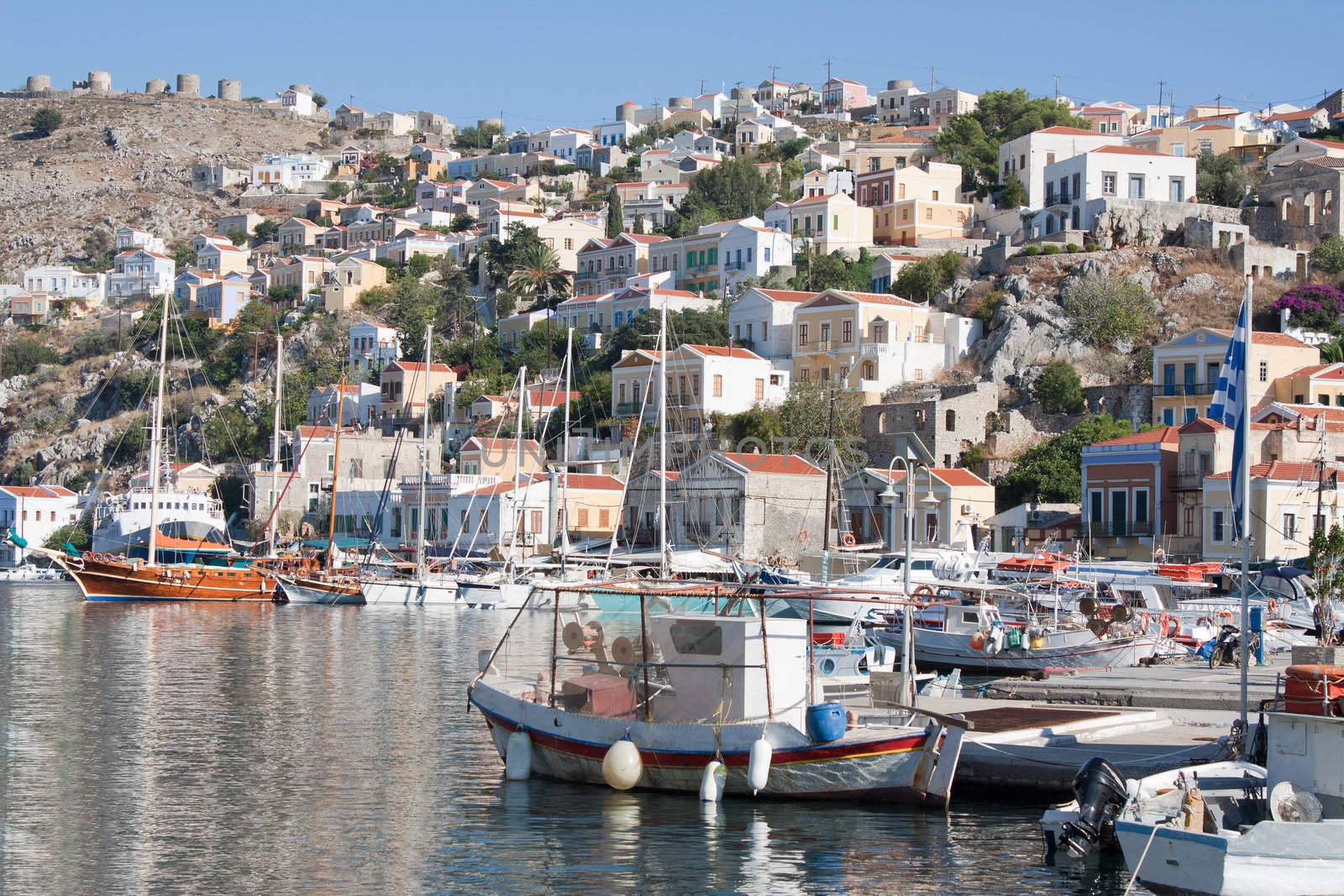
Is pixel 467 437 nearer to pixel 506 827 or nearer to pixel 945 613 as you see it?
pixel 945 613

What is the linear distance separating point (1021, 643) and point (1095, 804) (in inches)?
734

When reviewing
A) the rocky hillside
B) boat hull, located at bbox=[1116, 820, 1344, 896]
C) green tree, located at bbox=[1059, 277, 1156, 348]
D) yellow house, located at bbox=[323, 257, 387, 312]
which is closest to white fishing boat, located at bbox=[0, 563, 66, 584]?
yellow house, located at bbox=[323, 257, 387, 312]

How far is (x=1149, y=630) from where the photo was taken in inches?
1551

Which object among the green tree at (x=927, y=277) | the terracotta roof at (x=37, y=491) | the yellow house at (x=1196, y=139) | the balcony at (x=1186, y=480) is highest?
the yellow house at (x=1196, y=139)

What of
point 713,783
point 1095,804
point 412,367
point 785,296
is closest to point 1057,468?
point 785,296

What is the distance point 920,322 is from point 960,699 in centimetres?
5895

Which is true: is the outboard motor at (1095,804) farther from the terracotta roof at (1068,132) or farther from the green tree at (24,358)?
the green tree at (24,358)

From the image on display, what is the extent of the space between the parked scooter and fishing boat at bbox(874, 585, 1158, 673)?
194 cm

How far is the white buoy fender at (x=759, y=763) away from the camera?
2164 centimetres

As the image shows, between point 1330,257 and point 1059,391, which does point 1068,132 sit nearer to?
point 1330,257

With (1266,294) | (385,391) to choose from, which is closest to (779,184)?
(385,391)

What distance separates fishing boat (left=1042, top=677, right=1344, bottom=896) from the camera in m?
15.5

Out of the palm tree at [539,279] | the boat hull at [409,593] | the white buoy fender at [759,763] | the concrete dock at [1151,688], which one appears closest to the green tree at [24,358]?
the palm tree at [539,279]

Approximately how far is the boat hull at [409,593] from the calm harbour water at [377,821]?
2992cm
